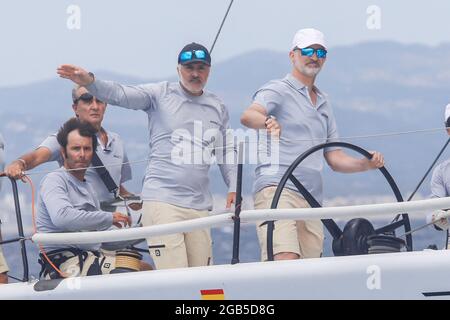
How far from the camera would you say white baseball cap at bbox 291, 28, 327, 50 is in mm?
6715

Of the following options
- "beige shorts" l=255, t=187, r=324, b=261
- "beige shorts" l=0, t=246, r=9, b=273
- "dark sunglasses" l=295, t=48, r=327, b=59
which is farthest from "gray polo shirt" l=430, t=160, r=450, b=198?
"beige shorts" l=0, t=246, r=9, b=273

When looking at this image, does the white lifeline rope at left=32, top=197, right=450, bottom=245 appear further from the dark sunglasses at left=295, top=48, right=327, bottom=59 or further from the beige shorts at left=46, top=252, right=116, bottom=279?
the dark sunglasses at left=295, top=48, right=327, bottom=59

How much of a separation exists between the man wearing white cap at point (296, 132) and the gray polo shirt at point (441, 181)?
1.88 feet

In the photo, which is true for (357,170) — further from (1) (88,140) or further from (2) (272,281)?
(1) (88,140)

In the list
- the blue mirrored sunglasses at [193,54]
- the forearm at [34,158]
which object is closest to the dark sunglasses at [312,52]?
the blue mirrored sunglasses at [193,54]

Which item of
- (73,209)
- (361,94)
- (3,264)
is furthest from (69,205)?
(361,94)

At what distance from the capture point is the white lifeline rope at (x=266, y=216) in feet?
20.9

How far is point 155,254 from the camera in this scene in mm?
6809

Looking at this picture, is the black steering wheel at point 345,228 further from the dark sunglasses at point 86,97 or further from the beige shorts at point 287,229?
the dark sunglasses at point 86,97

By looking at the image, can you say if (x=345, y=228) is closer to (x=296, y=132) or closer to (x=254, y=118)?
(x=296, y=132)

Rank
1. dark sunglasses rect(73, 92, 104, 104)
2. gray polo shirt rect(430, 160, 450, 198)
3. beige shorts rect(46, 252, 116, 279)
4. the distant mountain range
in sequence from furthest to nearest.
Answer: the distant mountain range → gray polo shirt rect(430, 160, 450, 198) → dark sunglasses rect(73, 92, 104, 104) → beige shorts rect(46, 252, 116, 279)

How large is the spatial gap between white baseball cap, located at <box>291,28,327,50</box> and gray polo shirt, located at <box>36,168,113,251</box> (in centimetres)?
119

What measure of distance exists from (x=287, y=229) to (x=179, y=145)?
0.63 m
